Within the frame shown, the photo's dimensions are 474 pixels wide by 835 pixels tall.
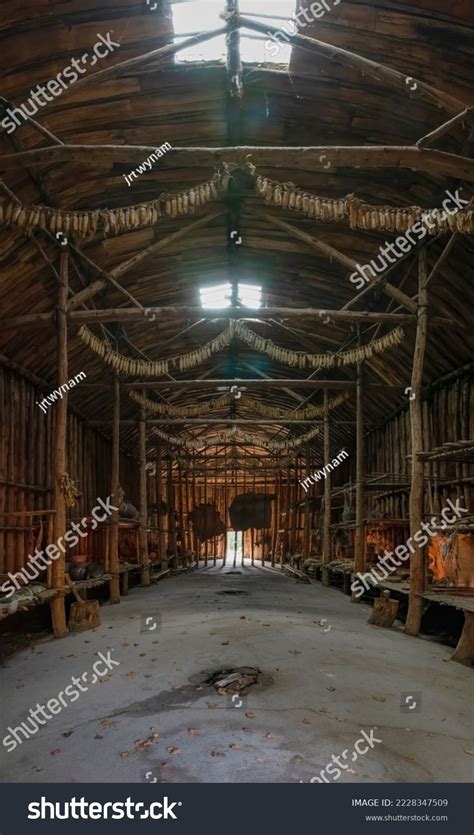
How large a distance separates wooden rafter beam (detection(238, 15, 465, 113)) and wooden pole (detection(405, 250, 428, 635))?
375 cm

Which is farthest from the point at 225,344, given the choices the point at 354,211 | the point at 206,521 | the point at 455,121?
the point at 206,521

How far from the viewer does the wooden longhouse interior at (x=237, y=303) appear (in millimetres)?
5988

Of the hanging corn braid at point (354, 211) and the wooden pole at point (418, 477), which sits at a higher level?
the hanging corn braid at point (354, 211)

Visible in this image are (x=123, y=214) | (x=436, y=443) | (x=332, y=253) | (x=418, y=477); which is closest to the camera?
(x=123, y=214)

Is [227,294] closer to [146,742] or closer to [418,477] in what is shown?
[418,477]

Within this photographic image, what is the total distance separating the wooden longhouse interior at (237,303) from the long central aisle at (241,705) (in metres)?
0.04

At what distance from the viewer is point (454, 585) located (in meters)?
11.4

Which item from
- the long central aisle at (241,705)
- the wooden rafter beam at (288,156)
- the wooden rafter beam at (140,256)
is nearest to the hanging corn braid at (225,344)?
the wooden rafter beam at (140,256)

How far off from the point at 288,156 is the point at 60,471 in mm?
6235

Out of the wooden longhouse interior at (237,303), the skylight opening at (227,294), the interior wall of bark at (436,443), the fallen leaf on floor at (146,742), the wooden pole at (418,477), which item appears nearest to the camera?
the fallen leaf on floor at (146,742)

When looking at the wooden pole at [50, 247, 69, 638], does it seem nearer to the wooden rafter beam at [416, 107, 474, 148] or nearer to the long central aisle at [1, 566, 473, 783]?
the long central aisle at [1, 566, 473, 783]

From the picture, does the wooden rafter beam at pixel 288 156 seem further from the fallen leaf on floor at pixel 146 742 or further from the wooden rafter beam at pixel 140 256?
the fallen leaf on floor at pixel 146 742

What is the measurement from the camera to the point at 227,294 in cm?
1658
